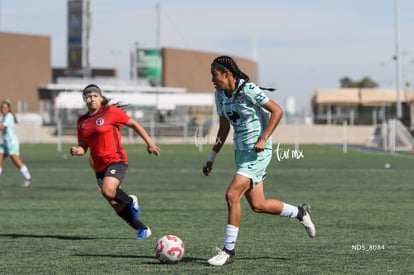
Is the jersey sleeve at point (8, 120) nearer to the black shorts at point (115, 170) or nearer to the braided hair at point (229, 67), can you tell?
the black shorts at point (115, 170)

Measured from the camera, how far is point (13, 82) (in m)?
105

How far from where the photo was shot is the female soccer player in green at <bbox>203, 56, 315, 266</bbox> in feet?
30.6

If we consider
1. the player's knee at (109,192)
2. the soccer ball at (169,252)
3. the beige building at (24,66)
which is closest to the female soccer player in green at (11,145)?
the player's knee at (109,192)

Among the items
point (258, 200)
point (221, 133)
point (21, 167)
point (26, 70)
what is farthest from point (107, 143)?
point (26, 70)

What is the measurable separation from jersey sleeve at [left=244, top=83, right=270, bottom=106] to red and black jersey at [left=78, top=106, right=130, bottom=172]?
233cm

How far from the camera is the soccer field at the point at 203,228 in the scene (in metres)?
9.29

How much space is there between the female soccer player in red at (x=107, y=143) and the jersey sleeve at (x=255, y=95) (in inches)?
82.0

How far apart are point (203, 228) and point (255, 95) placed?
379 cm

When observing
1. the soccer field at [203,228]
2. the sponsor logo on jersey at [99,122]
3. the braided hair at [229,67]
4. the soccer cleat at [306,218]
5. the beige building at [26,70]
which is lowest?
the soccer field at [203,228]

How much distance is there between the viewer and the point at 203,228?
41.7 feet

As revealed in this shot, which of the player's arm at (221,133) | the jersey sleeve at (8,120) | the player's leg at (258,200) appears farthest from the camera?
the jersey sleeve at (8,120)

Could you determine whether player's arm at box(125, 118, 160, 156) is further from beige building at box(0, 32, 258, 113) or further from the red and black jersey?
beige building at box(0, 32, 258, 113)

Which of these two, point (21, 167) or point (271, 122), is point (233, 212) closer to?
point (271, 122)

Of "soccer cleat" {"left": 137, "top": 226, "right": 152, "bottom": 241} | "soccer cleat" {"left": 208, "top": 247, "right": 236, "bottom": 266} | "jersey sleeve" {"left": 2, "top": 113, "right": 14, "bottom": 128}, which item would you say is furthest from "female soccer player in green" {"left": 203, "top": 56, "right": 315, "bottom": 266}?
"jersey sleeve" {"left": 2, "top": 113, "right": 14, "bottom": 128}
